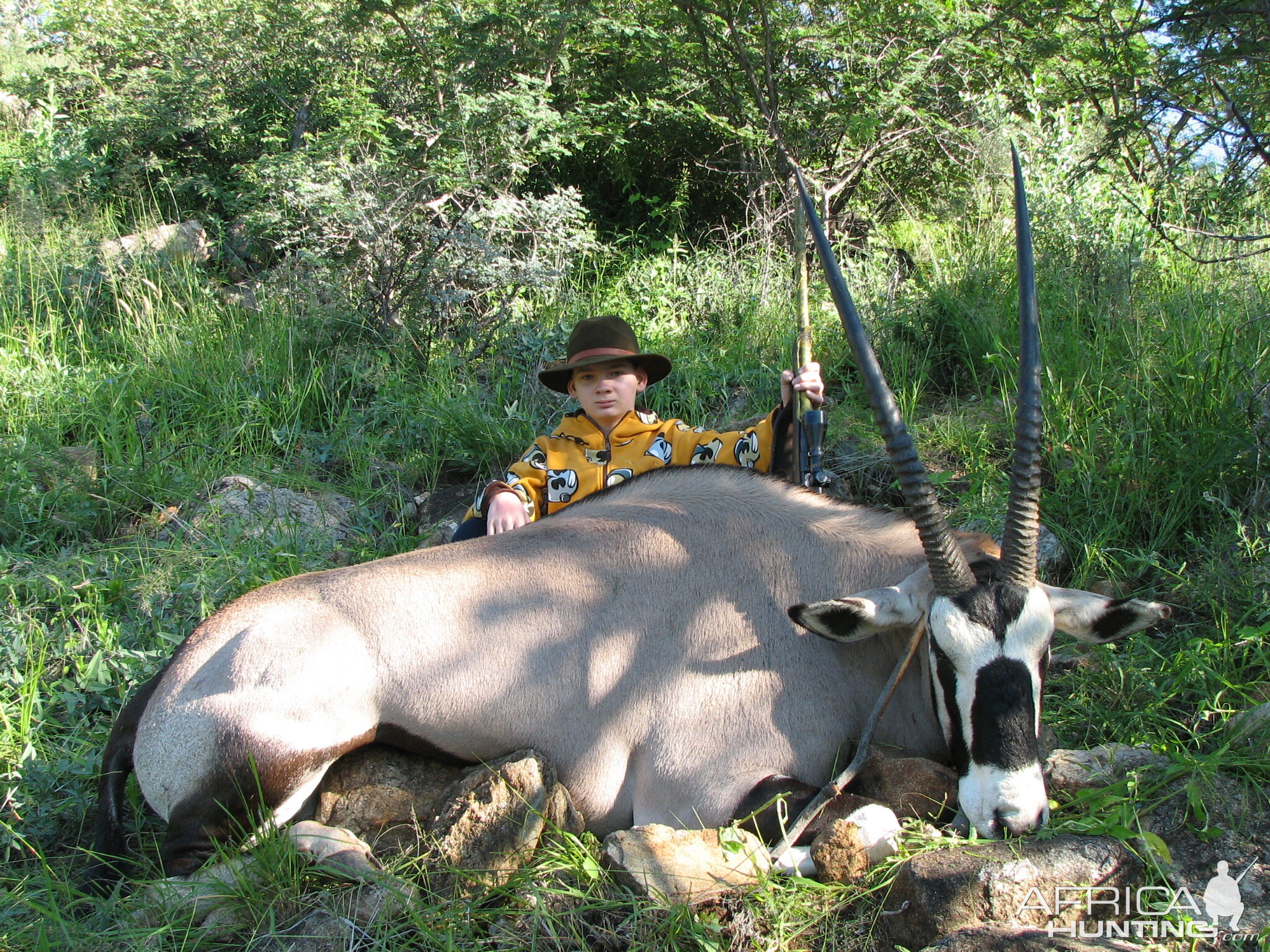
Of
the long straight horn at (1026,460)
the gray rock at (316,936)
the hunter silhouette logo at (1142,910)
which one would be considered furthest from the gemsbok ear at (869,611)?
the gray rock at (316,936)

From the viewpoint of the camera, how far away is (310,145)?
8820 mm

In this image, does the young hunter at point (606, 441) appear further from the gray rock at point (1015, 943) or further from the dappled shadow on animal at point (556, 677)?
the gray rock at point (1015, 943)

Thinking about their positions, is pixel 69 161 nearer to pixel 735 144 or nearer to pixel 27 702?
pixel 735 144

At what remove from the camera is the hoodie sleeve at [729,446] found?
4.67m

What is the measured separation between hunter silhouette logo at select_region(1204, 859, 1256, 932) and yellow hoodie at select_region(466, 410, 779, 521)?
8.52 feet

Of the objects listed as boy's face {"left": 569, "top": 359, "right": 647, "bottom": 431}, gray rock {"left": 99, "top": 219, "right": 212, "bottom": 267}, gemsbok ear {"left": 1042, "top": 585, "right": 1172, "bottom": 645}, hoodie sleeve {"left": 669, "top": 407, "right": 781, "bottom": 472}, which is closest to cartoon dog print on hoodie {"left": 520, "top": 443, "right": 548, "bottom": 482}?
boy's face {"left": 569, "top": 359, "right": 647, "bottom": 431}

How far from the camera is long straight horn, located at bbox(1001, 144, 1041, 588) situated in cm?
305

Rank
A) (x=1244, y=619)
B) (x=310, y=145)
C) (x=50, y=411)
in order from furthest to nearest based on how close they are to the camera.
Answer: (x=310, y=145) → (x=50, y=411) → (x=1244, y=619)

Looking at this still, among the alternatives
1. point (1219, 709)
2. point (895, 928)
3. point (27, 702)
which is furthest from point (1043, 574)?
point (27, 702)

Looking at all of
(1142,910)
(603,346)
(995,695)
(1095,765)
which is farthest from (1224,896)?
(603,346)

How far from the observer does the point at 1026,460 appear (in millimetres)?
3098

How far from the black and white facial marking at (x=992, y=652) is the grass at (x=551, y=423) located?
0.98 feet

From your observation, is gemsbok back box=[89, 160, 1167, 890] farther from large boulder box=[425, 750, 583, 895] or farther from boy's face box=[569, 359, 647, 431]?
boy's face box=[569, 359, 647, 431]

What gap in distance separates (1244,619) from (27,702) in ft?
16.7
